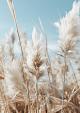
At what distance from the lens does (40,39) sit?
2096 mm

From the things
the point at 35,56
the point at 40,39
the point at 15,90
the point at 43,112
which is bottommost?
the point at 43,112

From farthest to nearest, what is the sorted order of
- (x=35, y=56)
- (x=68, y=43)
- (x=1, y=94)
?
1. (x=68, y=43)
2. (x=1, y=94)
3. (x=35, y=56)

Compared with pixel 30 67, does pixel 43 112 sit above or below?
below

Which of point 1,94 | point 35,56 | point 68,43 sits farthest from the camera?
point 68,43

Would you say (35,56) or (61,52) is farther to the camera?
(61,52)

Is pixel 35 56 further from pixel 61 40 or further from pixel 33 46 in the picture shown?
pixel 61 40

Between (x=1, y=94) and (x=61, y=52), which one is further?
(x=61, y=52)

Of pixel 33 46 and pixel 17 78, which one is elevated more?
pixel 33 46

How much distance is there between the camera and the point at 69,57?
2439 millimetres

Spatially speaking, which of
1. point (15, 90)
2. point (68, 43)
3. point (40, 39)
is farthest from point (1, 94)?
point (68, 43)

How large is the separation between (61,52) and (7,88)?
0.54 m

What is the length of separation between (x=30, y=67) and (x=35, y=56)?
89 mm

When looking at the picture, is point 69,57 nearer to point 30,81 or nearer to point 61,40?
point 61,40

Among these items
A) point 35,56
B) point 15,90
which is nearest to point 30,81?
point 15,90
